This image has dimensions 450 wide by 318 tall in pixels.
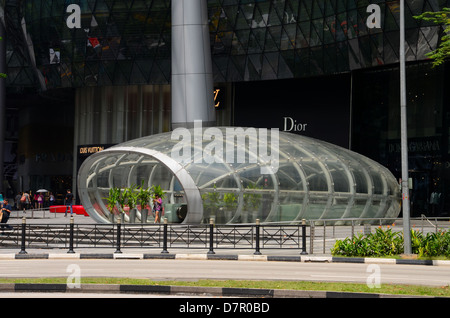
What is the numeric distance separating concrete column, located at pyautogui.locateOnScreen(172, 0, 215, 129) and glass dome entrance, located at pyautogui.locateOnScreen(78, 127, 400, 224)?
29.1 feet

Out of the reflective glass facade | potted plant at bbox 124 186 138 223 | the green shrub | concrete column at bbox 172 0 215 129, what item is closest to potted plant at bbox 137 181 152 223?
potted plant at bbox 124 186 138 223

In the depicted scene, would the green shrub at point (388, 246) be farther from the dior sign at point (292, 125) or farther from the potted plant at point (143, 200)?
the dior sign at point (292, 125)

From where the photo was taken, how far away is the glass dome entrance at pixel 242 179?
37.1 m

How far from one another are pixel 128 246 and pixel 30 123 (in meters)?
63.5

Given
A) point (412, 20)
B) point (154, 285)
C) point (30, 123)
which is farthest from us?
point (30, 123)

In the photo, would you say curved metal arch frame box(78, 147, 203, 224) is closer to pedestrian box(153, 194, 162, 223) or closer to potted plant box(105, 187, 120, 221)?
potted plant box(105, 187, 120, 221)

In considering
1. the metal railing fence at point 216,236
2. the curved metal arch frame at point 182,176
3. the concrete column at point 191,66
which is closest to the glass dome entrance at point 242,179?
the curved metal arch frame at point 182,176

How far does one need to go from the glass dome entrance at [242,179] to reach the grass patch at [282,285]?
1987cm

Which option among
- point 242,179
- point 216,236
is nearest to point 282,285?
point 216,236

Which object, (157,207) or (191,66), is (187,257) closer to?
(157,207)

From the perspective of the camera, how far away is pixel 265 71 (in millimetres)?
61031

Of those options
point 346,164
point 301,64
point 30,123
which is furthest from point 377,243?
point 30,123
